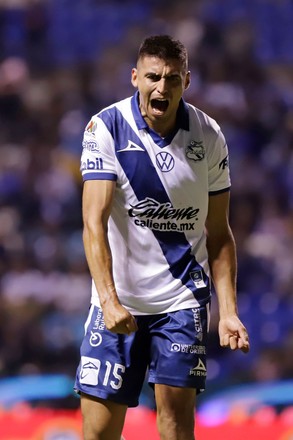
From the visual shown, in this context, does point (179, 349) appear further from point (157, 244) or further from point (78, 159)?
point (78, 159)

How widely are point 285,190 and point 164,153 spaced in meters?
3.98

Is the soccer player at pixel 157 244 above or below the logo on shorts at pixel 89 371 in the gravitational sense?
above

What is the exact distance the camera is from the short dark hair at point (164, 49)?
3830 mm

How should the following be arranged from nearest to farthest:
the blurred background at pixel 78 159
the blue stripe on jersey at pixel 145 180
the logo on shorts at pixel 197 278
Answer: the blue stripe on jersey at pixel 145 180
the logo on shorts at pixel 197 278
the blurred background at pixel 78 159

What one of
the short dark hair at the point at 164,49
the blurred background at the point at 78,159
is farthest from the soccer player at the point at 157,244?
the blurred background at the point at 78,159

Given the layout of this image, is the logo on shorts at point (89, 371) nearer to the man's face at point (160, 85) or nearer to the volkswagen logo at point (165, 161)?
the volkswagen logo at point (165, 161)

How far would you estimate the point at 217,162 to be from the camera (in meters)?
4.07

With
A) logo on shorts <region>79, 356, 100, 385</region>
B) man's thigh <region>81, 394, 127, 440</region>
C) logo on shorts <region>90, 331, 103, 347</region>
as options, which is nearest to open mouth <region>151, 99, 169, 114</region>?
logo on shorts <region>90, 331, 103, 347</region>

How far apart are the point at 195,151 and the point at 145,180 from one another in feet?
0.78

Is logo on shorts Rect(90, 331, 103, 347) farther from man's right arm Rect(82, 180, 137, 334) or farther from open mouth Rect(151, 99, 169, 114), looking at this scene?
open mouth Rect(151, 99, 169, 114)

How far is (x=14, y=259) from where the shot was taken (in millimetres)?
A: 7715

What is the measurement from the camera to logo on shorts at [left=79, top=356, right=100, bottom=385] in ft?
13.0

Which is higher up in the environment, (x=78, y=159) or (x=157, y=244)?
(x=157, y=244)

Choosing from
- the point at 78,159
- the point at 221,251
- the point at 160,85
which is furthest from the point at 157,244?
the point at 78,159
